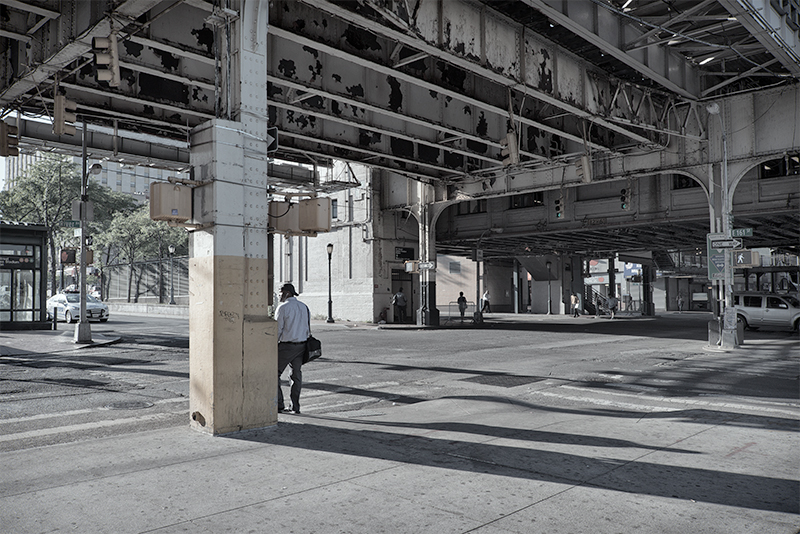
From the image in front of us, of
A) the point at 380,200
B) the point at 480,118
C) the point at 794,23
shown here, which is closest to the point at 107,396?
the point at 480,118

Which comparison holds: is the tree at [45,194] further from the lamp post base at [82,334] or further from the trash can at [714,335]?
the trash can at [714,335]

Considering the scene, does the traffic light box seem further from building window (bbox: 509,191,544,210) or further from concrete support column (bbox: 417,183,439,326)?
concrete support column (bbox: 417,183,439,326)

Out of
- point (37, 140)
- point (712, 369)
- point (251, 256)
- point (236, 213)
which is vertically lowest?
point (712, 369)

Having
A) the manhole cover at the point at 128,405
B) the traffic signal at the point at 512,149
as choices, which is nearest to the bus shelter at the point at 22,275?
the manhole cover at the point at 128,405

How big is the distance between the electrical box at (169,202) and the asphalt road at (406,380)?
110 inches

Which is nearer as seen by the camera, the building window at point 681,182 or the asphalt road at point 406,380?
the asphalt road at point 406,380

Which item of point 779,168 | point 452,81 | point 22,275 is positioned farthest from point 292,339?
point 779,168

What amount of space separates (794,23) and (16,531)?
20.2 m

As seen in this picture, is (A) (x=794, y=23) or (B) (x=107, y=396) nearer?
(B) (x=107, y=396)

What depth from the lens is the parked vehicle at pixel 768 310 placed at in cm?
2778

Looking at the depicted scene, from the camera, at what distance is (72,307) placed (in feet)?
105

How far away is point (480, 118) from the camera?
21.1 meters

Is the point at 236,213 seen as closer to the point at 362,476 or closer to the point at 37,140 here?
the point at 362,476

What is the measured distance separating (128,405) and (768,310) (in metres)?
28.8
